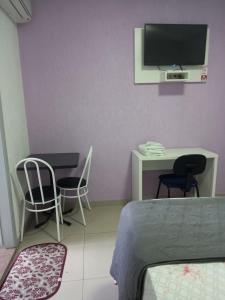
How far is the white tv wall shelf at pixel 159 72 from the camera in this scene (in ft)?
9.02

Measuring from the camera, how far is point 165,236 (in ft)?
3.90

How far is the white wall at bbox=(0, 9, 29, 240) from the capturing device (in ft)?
Answer: 7.00

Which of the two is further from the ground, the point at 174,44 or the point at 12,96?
the point at 174,44

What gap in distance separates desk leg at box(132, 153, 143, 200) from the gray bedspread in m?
1.05

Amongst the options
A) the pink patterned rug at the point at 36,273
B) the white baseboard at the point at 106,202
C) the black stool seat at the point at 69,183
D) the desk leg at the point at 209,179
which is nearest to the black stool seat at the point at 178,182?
the desk leg at the point at 209,179

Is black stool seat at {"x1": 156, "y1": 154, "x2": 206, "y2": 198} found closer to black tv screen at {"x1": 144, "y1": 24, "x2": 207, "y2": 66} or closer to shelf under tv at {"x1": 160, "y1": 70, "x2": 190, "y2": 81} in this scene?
shelf under tv at {"x1": 160, "y1": 70, "x2": 190, "y2": 81}

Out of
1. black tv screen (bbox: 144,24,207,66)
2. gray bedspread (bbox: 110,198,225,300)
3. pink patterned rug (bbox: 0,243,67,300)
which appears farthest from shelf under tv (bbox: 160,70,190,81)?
pink patterned rug (bbox: 0,243,67,300)

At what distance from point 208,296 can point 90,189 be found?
89.9 inches

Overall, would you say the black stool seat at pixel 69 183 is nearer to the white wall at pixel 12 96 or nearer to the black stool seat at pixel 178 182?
the white wall at pixel 12 96

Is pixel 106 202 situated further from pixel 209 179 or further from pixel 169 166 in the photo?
pixel 209 179

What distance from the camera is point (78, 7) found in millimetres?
2639

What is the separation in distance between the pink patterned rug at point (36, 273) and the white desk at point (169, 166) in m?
1.12

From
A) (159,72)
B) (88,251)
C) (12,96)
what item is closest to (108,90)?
(159,72)

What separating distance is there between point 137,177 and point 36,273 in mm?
1425
